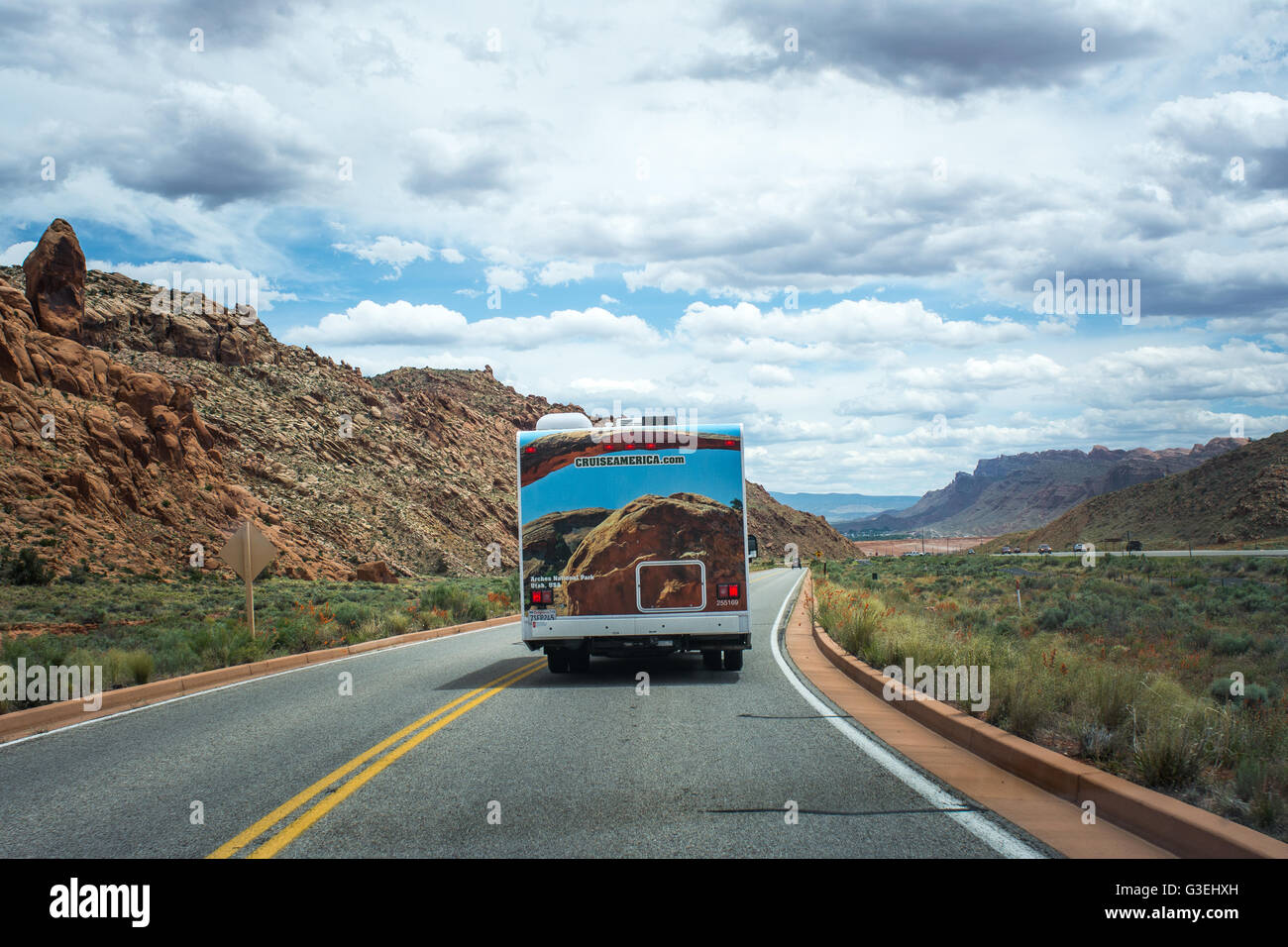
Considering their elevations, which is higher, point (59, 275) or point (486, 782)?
point (59, 275)

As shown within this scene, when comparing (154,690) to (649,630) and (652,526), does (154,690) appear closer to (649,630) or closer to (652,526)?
(649,630)

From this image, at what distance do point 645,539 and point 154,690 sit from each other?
21.9 feet

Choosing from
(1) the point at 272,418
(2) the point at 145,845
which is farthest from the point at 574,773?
(1) the point at 272,418

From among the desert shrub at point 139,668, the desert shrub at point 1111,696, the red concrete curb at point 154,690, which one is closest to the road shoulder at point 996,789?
A: the desert shrub at point 1111,696

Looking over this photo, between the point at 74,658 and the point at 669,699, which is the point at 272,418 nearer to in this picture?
the point at 74,658

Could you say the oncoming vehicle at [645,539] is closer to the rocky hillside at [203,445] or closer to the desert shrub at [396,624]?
the desert shrub at [396,624]

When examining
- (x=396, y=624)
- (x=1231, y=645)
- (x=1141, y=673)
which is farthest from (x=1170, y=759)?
(x=396, y=624)

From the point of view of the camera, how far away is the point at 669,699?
10.6m

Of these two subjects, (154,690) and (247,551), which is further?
(247,551)

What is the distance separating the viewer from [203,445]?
164 ft

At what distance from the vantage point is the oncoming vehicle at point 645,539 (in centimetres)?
1182

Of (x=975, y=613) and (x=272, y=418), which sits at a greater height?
(x=272, y=418)

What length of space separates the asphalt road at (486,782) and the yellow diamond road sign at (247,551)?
4924 mm

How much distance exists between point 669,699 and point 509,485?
77.8 meters
